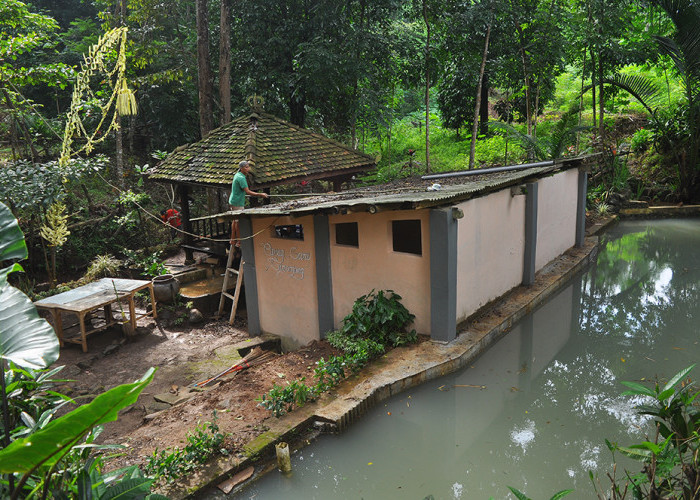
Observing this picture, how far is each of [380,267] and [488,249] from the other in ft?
6.82

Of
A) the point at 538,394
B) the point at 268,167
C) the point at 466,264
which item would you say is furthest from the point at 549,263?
the point at 268,167

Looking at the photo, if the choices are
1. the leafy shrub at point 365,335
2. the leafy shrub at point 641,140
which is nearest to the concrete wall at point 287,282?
the leafy shrub at point 365,335

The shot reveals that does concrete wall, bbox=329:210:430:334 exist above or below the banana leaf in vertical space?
below

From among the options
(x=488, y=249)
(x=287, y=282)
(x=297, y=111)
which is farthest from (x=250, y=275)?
(x=297, y=111)

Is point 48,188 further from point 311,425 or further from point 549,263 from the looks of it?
point 549,263

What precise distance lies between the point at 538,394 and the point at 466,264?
2.21 metres

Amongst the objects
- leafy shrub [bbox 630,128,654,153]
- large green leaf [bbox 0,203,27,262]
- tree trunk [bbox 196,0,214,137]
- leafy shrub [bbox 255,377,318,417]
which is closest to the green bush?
leafy shrub [bbox 255,377,318,417]

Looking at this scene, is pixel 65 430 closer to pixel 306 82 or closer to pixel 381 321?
pixel 381 321

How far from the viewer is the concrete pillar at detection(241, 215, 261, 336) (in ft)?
31.2

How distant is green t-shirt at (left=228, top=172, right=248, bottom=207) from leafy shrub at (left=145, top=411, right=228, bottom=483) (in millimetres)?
5576

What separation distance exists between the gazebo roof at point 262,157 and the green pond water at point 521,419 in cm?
544

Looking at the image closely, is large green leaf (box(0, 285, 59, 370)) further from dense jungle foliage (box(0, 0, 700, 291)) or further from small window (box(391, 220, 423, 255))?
dense jungle foliage (box(0, 0, 700, 291))

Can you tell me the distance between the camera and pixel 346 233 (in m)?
9.12

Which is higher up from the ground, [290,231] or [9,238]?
[9,238]
